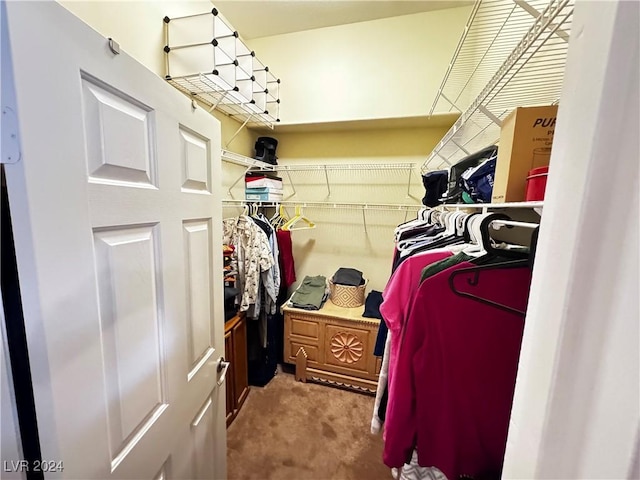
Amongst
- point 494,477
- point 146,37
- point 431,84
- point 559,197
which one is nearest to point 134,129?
point 559,197

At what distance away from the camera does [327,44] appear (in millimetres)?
2076

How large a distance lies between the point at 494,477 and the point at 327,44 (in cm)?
264

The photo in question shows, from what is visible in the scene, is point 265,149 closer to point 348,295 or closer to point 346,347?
point 348,295

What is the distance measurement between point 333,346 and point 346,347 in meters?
0.11

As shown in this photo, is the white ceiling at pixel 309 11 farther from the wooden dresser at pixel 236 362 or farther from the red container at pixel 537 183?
the wooden dresser at pixel 236 362

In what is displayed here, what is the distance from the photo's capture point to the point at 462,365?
2.48 feet

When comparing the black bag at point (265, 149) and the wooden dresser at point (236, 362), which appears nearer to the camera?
the wooden dresser at point (236, 362)

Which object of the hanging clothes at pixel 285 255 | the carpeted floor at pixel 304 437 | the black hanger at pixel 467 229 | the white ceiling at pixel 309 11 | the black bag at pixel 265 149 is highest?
the white ceiling at pixel 309 11

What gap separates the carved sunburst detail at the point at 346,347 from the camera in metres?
2.05

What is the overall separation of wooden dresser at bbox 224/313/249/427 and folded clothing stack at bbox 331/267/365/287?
842 millimetres

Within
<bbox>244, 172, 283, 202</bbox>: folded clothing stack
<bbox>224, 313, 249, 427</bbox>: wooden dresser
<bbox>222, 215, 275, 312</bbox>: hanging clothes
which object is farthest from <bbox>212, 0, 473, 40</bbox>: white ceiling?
<bbox>224, 313, 249, 427</bbox>: wooden dresser

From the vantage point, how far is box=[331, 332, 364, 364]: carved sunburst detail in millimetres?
2051

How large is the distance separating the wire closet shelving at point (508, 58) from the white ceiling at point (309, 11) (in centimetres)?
63

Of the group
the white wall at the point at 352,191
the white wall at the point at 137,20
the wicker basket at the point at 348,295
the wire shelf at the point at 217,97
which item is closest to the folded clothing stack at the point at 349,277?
the wicker basket at the point at 348,295
